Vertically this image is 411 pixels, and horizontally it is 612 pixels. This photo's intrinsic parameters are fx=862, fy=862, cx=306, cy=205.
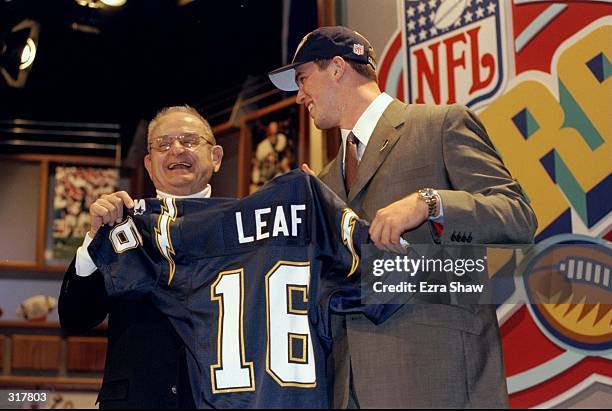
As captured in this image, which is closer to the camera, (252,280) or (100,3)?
(252,280)

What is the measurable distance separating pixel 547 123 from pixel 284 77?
1.10 metres

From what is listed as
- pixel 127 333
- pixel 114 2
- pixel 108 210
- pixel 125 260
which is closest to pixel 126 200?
Result: pixel 108 210

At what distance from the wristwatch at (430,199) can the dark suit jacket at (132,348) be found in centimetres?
71

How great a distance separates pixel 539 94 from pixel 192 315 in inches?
66.8

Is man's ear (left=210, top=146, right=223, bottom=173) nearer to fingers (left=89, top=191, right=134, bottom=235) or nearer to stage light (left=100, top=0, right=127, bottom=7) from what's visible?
fingers (left=89, top=191, right=134, bottom=235)

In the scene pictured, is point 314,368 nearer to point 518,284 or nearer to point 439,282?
point 439,282

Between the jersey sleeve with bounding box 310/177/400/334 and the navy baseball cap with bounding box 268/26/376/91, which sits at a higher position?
the navy baseball cap with bounding box 268/26/376/91

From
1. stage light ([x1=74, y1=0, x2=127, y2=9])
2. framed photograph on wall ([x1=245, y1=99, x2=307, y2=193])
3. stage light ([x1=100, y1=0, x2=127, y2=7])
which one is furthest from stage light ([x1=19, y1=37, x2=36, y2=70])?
framed photograph on wall ([x1=245, y1=99, x2=307, y2=193])

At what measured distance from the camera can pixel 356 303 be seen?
1.99 meters

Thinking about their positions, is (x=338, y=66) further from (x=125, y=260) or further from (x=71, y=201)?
(x=71, y=201)

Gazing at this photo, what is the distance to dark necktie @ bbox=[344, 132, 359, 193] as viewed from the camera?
2258 millimetres

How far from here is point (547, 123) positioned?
123 inches

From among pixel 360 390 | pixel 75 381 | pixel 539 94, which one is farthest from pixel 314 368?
pixel 75 381

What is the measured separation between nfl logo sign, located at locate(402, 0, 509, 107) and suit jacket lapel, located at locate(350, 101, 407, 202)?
1.15 m
